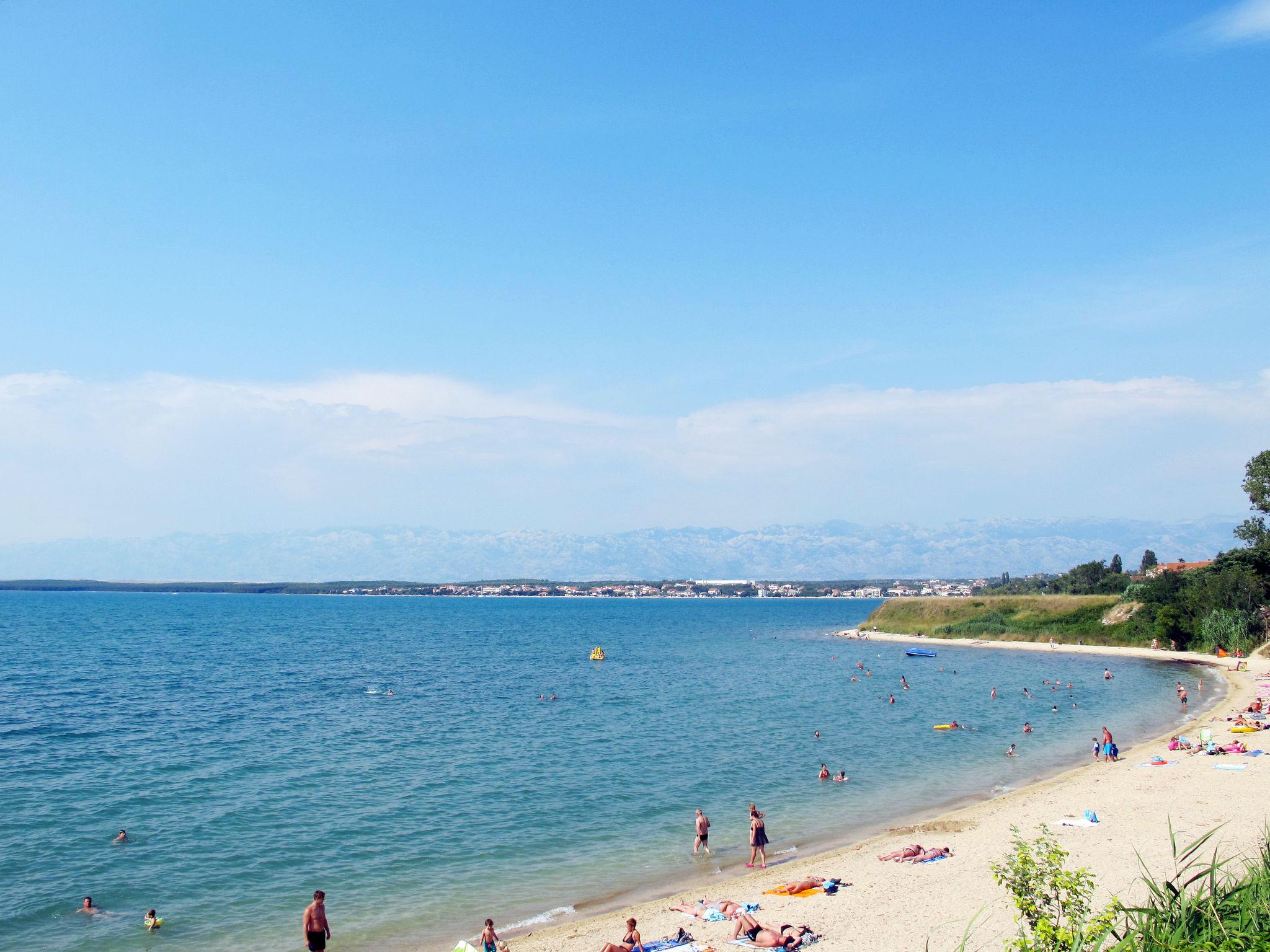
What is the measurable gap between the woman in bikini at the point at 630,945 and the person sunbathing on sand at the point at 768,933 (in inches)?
97.9

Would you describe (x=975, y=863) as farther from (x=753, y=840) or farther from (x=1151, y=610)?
(x=1151, y=610)

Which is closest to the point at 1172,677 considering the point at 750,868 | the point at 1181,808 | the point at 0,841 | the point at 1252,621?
the point at 1252,621

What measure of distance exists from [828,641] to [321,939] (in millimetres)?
113162

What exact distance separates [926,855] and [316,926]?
17.6 m

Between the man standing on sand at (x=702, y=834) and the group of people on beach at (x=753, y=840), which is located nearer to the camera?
the group of people on beach at (x=753, y=840)

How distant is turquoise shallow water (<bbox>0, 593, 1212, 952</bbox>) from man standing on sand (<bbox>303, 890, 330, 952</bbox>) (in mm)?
1926

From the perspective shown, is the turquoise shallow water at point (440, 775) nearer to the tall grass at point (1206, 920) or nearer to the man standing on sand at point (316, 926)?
the man standing on sand at point (316, 926)

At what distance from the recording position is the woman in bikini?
1930cm

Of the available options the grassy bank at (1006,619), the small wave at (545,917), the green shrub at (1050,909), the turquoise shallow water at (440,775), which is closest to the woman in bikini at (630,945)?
the small wave at (545,917)

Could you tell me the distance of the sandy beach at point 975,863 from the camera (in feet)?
68.2

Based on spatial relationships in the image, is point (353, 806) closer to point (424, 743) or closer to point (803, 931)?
point (424, 743)

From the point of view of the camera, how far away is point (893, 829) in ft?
102

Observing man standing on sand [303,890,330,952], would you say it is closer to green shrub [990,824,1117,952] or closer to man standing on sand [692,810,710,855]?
man standing on sand [692,810,710,855]

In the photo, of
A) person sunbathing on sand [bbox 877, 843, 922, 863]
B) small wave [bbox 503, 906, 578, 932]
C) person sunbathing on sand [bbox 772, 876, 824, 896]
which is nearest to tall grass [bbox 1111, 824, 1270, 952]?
person sunbathing on sand [bbox 772, 876, 824, 896]
